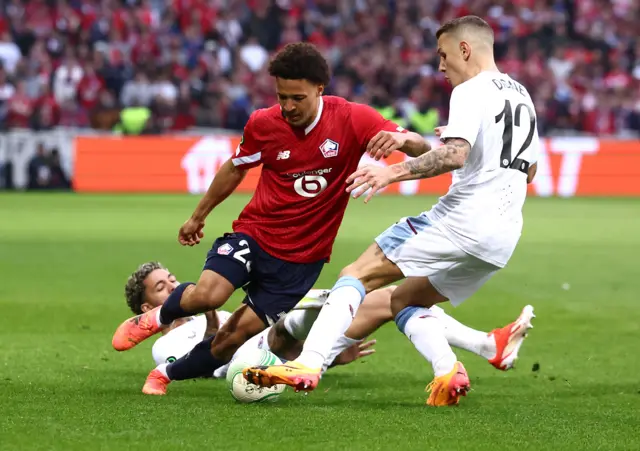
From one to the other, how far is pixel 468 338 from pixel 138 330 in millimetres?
1867

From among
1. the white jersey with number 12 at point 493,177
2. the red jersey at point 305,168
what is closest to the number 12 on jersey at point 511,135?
the white jersey with number 12 at point 493,177

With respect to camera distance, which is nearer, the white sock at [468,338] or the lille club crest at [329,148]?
the lille club crest at [329,148]

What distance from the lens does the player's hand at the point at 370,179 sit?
5.41m

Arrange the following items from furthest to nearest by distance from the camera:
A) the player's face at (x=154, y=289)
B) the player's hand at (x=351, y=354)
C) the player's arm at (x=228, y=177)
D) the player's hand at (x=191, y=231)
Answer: the player's face at (x=154, y=289)
the player's hand at (x=351, y=354)
the player's hand at (x=191, y=231)
the player's arm at (x=228, y=177)

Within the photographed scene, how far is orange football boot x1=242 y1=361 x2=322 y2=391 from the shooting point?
5.41 meters

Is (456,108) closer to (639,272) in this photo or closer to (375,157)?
(375,157)

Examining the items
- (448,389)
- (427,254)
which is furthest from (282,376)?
(427,254)

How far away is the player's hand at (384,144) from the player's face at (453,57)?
1.80 feet

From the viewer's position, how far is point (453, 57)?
619 centimetres

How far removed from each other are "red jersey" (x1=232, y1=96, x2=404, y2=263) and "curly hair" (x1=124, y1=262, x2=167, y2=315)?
104cm

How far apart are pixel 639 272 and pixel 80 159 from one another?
14081 millimetres

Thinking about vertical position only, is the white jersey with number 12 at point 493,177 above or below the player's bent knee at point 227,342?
above

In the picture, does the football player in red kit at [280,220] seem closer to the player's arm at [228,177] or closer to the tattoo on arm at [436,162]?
the player's arm at [228,177]

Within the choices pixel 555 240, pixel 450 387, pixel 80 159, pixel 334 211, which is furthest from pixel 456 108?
pixel 80 159
